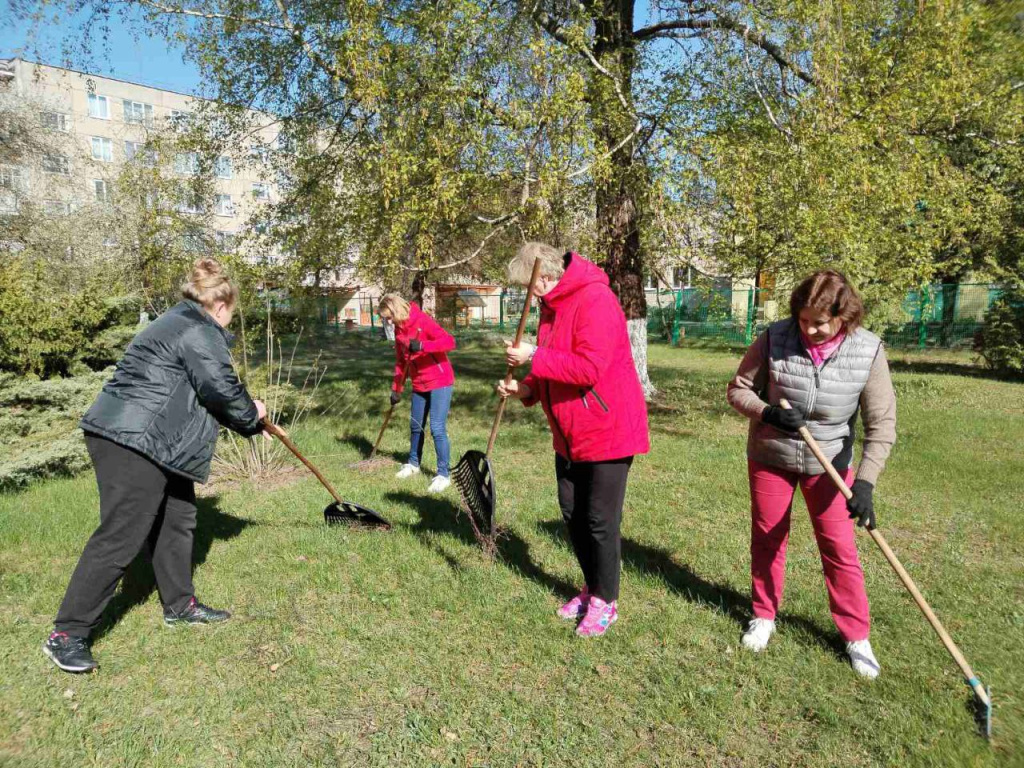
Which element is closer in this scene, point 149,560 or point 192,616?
point 192,616

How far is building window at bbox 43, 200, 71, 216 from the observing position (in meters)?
18.7

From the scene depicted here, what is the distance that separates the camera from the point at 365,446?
7957 millimetres

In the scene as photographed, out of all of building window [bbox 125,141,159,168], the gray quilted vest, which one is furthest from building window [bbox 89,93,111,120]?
the gray quilted vest

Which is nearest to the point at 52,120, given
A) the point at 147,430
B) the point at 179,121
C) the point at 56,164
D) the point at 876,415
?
the point at 56,164

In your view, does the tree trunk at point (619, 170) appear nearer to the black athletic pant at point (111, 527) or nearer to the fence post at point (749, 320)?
the black athletic pant at point (111, 527)

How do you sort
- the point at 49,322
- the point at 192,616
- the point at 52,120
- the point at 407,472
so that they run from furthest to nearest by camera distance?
the point at 52,120 → the point at 49,322 → the point at 407,472 → the point at 192,616

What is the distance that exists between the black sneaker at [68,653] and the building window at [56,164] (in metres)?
19.3

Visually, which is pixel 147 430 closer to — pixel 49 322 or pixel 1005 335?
pixel 49 322

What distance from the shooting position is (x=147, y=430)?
10.4 ft

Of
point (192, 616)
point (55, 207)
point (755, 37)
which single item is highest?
point (755, 37)

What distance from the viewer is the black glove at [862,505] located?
9.40 feet

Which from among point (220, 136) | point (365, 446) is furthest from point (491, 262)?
point (365, 446)

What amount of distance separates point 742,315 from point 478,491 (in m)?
21.0

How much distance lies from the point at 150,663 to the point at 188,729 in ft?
2.09
